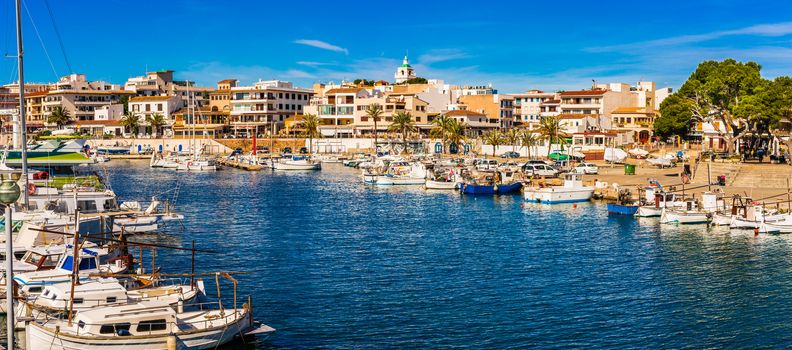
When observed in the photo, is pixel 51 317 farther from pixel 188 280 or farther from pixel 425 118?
pixel 425 118

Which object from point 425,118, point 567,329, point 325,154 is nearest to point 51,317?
point 567,329

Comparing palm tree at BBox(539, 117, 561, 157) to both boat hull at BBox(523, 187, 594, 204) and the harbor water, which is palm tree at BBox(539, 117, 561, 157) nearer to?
boat hull at BBox(523, 187, 594, 204)

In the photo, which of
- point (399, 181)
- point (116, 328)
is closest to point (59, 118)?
point (399, 181)

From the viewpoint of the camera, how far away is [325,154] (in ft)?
495

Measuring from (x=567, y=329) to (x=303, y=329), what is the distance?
1004 centimetres

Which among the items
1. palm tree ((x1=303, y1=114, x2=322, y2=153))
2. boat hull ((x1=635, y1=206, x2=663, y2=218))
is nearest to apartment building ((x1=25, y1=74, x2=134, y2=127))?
palm tree ((x1=303, y1=114, x2=322, y2=153))

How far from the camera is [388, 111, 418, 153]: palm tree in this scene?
472 ft

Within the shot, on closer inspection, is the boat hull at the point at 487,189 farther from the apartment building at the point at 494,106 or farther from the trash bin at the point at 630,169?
the apartment building at the point at 494,106

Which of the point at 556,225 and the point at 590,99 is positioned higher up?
the point at 590,99

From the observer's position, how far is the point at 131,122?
548ft

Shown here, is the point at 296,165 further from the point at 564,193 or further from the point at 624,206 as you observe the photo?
the point at 624,206

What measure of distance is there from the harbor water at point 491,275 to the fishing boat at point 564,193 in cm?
281

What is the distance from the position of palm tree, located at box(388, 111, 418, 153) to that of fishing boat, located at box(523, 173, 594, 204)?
68.0 m

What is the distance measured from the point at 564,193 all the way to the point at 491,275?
34.3 meters
